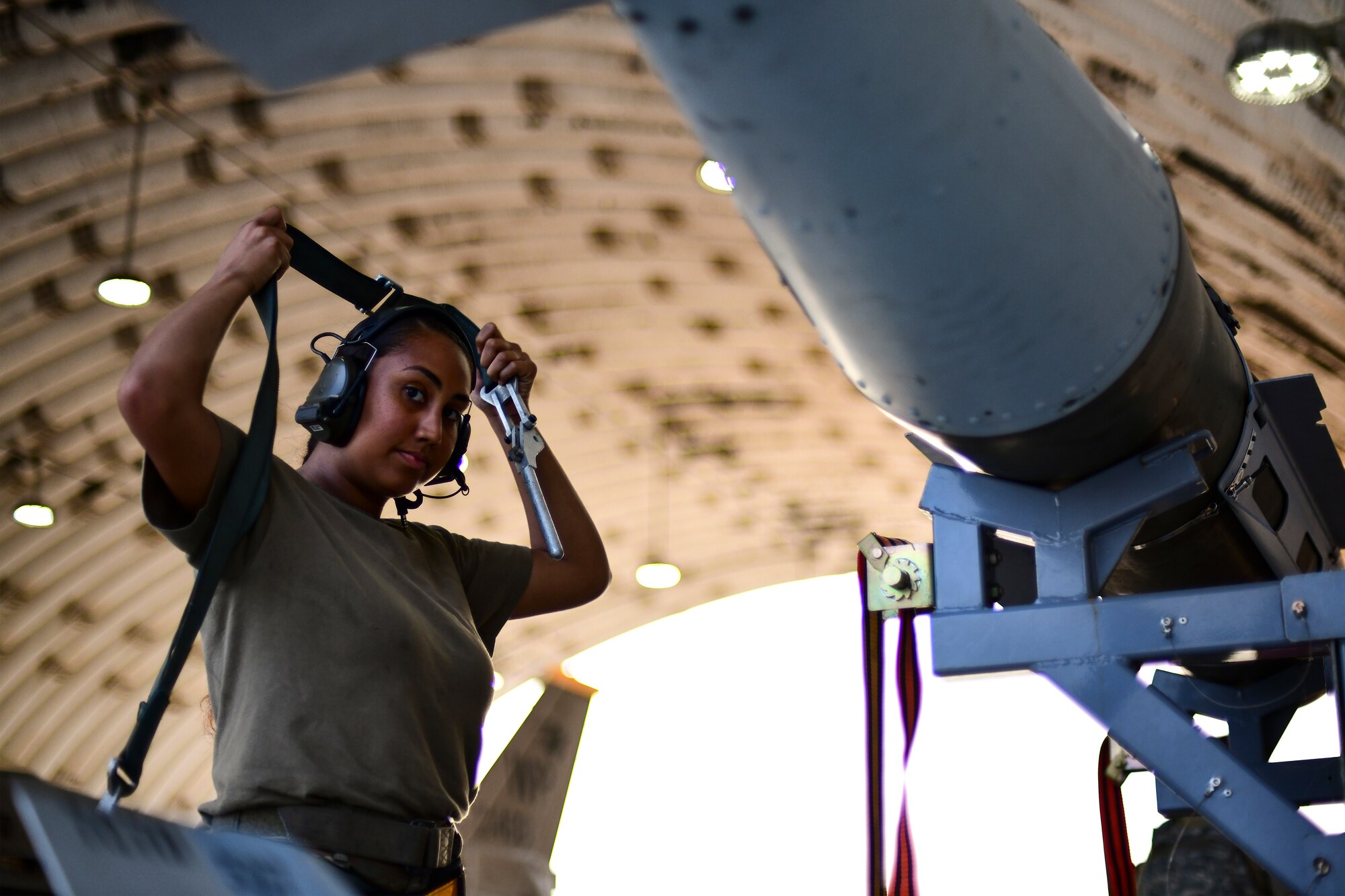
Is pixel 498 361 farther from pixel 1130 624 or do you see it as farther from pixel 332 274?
pixel 1130 624

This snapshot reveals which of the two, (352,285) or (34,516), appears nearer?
(352,285)

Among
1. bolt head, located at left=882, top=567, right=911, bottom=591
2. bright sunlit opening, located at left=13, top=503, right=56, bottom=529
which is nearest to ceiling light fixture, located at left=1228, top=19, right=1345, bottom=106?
bolt head, located at left=882, top=567, right=911, bottom=591

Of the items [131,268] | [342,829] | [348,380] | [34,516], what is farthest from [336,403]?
[34,516]

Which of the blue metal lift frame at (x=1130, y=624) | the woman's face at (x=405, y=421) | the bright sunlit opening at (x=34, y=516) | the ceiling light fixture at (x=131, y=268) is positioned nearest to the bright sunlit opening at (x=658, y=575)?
the bright sunlit opening at (x=34, y=516)

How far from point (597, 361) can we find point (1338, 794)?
6730 mm

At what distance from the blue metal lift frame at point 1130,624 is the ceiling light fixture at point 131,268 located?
553cm

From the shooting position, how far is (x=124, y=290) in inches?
276

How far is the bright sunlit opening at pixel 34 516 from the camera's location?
8555mm

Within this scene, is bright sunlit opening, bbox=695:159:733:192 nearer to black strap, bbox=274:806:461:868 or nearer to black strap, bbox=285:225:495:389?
black strap, bbox=285:225:495:389

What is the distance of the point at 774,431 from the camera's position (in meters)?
9.45

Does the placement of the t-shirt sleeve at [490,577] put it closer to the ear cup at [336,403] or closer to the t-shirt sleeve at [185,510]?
the ear cup at [336,403]

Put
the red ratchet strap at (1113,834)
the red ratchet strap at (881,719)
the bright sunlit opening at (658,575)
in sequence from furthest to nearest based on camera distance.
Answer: the bright sunlit opening at (658,575) → the red ratchet strap at (1113,834) → the red ratchet strap at (881,719)

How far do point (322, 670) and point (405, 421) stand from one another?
1.57 ft

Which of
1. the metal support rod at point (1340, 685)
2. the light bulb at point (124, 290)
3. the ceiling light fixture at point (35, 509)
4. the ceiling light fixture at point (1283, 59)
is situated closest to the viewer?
the metal support rod at point (1340, 685)
